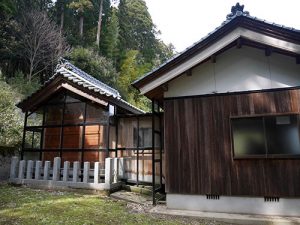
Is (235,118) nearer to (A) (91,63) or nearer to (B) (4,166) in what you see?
(B) (4,166)

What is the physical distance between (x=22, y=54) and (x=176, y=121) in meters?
20.3

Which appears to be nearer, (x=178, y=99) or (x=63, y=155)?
(x=178, y=99)

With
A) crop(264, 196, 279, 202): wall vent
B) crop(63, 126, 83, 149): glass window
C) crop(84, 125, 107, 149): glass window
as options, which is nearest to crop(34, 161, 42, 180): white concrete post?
crop(63, 126, 83, 149): glass window

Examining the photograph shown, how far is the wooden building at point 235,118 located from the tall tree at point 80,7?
79.4ft

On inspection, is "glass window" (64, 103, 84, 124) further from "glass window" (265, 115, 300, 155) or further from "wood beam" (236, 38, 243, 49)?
"glass window" (265, 115, 300, 155)

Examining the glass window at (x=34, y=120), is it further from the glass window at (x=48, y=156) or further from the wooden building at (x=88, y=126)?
the glass window at (x=48, y=156)

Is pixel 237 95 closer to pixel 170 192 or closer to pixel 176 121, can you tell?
pixel 176 121

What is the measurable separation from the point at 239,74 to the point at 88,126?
620 cm

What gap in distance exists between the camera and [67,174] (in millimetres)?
8766

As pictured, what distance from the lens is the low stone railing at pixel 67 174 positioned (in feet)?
27.2

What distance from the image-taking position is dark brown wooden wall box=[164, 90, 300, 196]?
239 inches

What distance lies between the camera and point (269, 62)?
6605 millimetres

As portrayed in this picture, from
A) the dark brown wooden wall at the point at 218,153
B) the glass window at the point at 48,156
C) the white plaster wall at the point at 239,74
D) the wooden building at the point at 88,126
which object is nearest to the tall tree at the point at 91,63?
the wooden building at the point at 88,126

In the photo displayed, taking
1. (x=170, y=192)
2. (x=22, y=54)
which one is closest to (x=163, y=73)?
(x=170, y=192)
